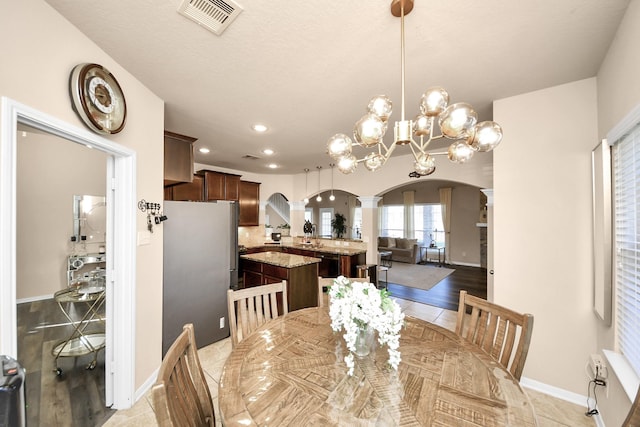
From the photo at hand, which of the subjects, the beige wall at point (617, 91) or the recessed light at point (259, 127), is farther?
the recessed light at point (259, 127)

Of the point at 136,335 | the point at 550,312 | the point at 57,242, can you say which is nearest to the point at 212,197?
the point at 57,242

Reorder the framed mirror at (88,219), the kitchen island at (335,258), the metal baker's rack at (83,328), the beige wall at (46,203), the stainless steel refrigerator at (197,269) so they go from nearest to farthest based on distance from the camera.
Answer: the metal baker's rack at (83,328)
the stainless steel refrigerator at (197,269)
the beige wall at (46,203)
the framed mirror at (88,219)
the kitchen island at (335,258)

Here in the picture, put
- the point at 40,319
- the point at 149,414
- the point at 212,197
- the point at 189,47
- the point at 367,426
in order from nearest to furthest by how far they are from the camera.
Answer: the point at 367,426, the point at 189,47, the point at 149,414, the point at 40,319, the point at 212,197

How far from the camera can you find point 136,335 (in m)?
2.03

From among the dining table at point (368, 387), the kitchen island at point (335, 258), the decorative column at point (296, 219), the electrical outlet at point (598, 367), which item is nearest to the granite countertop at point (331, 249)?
the kitchen island at point (335, 258)

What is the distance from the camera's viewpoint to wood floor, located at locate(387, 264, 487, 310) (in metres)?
4.66

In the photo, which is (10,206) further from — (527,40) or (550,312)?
(550,312)

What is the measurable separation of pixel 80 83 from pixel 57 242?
4.10 meters

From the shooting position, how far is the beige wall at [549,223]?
197 cm

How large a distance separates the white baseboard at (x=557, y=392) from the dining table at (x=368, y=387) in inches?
56.5

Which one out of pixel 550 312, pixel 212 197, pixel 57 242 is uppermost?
pixel 212 197

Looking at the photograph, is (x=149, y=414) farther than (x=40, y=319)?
No

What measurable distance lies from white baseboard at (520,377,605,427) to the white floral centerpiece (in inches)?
77.1

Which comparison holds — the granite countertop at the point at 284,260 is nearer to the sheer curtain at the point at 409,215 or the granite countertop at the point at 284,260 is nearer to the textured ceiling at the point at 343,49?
the textured ceiling at the point at 343,49
